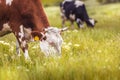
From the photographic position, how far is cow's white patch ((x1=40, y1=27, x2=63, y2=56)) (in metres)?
9.07

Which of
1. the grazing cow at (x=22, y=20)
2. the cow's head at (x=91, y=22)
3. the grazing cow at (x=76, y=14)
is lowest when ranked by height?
the cow's head at (x=91, y=22)

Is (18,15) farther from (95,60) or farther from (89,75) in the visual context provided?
(89,75)

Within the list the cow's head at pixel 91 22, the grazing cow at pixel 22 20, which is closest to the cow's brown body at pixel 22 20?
the grazing cow at pixel 22 20

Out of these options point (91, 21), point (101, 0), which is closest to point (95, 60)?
point (91, 21)

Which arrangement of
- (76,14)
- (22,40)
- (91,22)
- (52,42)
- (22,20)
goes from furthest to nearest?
(76,14) < (91,22) < (22,40) < (22,20) < (52,42)

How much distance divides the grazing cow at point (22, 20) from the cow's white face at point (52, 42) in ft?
0.53

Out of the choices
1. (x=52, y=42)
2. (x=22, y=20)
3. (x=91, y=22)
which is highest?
(x=22, y=20)

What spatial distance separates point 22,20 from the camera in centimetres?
953

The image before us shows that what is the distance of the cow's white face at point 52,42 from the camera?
9.07 metres

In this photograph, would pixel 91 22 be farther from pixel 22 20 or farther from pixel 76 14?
pixel 22 20

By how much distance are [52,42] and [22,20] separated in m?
0.91

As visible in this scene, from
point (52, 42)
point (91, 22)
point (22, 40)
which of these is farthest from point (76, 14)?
point (52, 42)

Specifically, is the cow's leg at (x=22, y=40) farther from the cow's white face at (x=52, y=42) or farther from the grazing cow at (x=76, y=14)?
the grazing cow at (x=76, y=14)

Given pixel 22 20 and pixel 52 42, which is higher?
pixel 22 20
